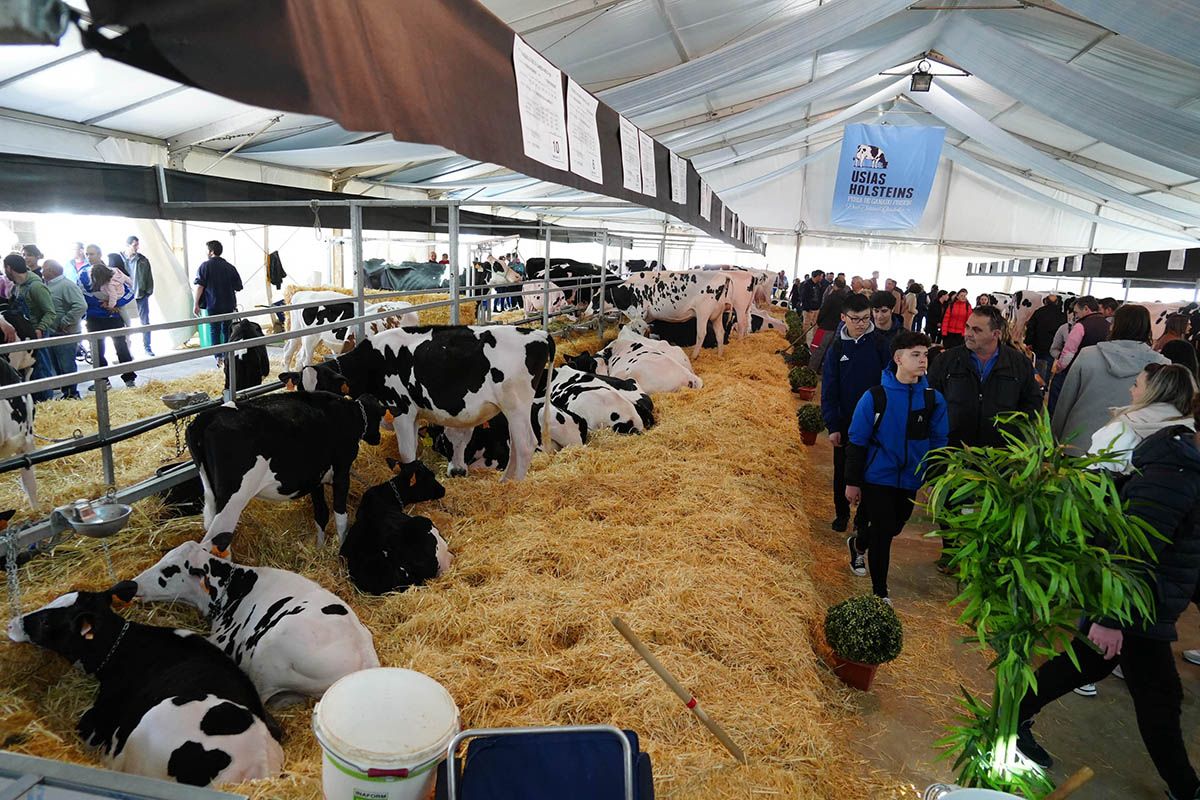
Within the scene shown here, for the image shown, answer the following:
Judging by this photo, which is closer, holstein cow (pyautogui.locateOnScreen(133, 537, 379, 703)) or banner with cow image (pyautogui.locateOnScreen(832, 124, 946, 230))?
holstein cow (pyautogui.locateOnScreen(133, 537, 379, 703))

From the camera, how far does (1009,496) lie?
2.03 meters

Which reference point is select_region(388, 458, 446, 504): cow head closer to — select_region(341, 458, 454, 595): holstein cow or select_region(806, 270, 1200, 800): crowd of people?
Answer: select_region(341, 458, 454, 595): holstein cow

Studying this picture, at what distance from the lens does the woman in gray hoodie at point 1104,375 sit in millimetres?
4445

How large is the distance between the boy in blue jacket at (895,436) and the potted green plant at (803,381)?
5.55 m

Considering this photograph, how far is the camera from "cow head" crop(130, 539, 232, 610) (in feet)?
9.90

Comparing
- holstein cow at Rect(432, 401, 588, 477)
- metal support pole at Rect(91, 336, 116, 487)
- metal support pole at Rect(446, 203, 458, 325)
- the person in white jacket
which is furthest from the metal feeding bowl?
the person in white jacket

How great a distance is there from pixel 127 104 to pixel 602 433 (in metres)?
5.89

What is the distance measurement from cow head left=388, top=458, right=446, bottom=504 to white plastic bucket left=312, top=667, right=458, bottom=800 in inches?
97.2

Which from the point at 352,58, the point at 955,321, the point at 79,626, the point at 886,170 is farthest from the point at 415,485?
the point at 886,170

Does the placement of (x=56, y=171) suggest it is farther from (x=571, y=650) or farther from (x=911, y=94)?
(x=911, y=94)

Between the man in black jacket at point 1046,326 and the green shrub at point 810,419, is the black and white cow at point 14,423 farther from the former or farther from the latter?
the man in black jacket at point 1046,326

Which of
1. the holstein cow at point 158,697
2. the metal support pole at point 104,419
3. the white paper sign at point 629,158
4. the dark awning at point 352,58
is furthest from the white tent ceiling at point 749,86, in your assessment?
the white paper sign at point 629,158

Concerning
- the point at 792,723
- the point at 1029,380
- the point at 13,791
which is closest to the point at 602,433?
the point at 1029,380

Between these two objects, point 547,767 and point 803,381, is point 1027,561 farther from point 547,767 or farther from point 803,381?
point 803,381
